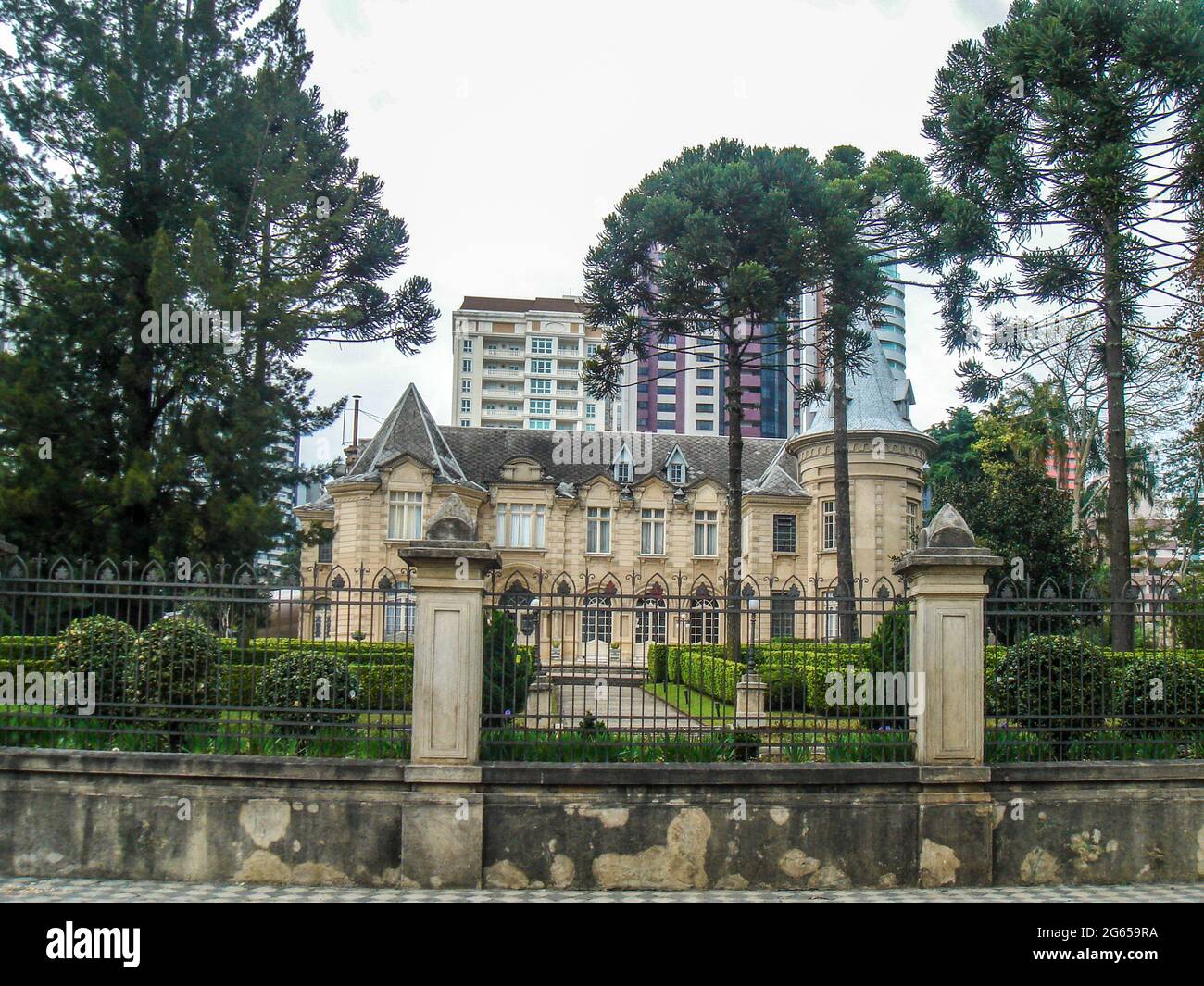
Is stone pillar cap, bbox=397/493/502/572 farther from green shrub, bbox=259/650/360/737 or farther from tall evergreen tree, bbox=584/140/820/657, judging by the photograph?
tall evergreen tree, bbox=584/140/820/657

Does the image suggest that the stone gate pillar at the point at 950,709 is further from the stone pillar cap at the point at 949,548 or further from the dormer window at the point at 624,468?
the dormer window at the point at 624,468

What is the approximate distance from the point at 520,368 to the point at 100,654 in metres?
93.5

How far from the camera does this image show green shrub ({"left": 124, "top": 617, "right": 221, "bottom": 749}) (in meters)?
9.16

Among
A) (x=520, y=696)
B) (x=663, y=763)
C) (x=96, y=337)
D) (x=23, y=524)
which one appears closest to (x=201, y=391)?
(x=96, y=337)

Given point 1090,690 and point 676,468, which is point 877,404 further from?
point 1090,690

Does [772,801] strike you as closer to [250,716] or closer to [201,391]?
[250,716]

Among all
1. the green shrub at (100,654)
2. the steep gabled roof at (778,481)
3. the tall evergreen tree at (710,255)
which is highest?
the tall evergreen tree at (710,255)

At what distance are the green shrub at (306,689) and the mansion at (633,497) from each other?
88.2ft

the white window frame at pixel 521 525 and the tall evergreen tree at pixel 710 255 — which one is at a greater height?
the tall evergreen tree at pixel 710 255

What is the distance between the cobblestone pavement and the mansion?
2784cm

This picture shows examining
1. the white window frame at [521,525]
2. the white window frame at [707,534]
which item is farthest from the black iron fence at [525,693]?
the white window frame at [707,534]

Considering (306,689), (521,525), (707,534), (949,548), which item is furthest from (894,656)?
(707,534)

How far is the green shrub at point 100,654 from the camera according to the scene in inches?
367

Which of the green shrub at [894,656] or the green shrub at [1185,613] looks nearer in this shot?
the green shrub at [894,656]
